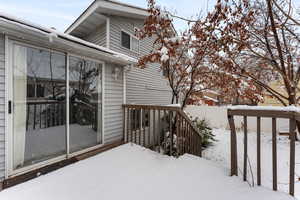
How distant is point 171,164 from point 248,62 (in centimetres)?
481

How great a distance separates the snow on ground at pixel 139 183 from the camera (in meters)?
2.24

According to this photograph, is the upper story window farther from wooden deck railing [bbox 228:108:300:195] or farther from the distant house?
wooden deck railing [bbox 228:108:300:195]

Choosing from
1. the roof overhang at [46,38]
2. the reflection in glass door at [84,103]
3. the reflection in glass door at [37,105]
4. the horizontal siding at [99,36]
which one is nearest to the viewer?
the roof overhang at [46,38]

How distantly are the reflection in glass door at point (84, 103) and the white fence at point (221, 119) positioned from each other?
7869mm

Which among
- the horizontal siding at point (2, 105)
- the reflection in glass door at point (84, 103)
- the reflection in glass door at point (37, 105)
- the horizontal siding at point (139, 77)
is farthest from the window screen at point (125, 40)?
the horizontal siding at point (2, 105)

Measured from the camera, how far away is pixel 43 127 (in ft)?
10.0

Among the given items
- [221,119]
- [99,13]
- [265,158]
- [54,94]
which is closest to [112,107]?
[54,94]

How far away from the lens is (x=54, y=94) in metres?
3.20

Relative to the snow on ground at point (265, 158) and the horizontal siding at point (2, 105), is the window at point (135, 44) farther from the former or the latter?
the snow on ground at point (265, 158)

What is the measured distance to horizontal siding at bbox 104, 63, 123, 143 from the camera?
14.6 feet

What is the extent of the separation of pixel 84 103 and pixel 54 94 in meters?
0.76

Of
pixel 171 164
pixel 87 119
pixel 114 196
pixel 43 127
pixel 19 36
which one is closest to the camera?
pixel 114 196

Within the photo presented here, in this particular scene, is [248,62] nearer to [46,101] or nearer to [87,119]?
[87,119]

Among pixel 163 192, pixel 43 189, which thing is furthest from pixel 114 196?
pixel 43 189
